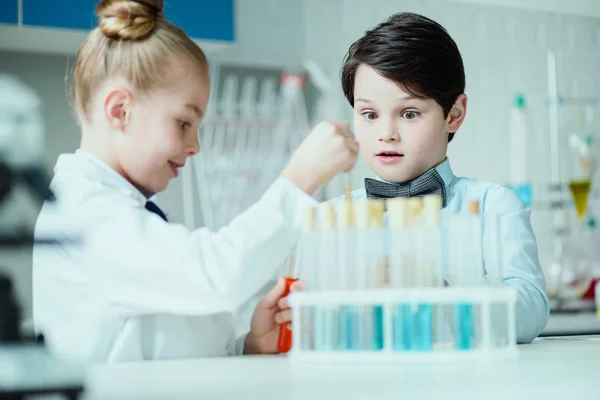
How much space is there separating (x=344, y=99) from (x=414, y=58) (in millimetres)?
1951

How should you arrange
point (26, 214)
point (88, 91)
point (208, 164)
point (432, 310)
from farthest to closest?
1. point (208, 164)
2. point (88, 91)
3. point (432, 310)
4. point (26, 214)

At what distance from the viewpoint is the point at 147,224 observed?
109 centimetres

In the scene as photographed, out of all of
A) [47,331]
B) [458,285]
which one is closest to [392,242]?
[458,285]

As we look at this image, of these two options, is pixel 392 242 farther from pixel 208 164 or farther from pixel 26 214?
pixel 208 164

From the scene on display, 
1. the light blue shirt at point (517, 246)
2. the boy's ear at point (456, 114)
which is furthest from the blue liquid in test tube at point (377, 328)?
the boy's ear at point (456, 114)

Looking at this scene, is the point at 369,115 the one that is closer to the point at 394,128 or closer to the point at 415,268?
the point at 394,128

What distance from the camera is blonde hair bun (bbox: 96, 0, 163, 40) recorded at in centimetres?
131

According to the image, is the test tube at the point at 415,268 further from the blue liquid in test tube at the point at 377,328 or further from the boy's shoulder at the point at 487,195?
the boy's shoulder at the point at 487,195

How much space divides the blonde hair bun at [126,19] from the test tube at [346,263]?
536 mm

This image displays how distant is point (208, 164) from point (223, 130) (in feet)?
0.52

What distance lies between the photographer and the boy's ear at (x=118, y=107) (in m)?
1.30

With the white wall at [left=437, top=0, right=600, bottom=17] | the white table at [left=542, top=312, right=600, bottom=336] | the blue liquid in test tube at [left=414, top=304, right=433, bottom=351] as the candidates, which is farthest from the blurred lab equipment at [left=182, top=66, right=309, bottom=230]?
the blue liquid in test tube at [left=414, top=304, right=433, bottom=351]

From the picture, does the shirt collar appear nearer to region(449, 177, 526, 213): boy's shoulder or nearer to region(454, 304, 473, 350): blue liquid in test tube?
region(449, 177, 526, 213): boy's shoulder

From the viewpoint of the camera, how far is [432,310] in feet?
2.98
